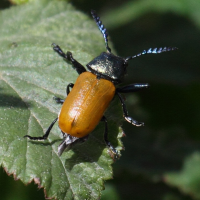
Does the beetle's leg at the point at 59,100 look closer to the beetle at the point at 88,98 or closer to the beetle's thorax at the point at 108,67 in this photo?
the beetle at the point at 88,98

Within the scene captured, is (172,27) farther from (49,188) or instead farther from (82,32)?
(49,188)

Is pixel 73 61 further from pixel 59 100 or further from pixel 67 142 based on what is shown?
pixel 67 142

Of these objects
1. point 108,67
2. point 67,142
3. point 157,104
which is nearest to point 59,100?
point 67,142

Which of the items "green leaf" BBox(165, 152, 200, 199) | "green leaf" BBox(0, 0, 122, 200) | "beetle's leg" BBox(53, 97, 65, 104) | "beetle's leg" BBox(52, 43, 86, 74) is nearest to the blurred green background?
"green leaf" BBox(165, 152, 200, 199)

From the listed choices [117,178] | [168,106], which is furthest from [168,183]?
[168,106]

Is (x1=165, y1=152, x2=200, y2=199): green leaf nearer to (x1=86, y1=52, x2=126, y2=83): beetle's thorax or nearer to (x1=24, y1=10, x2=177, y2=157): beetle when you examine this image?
(x1=24, y1=10, x2=177, y2=157): beetle
